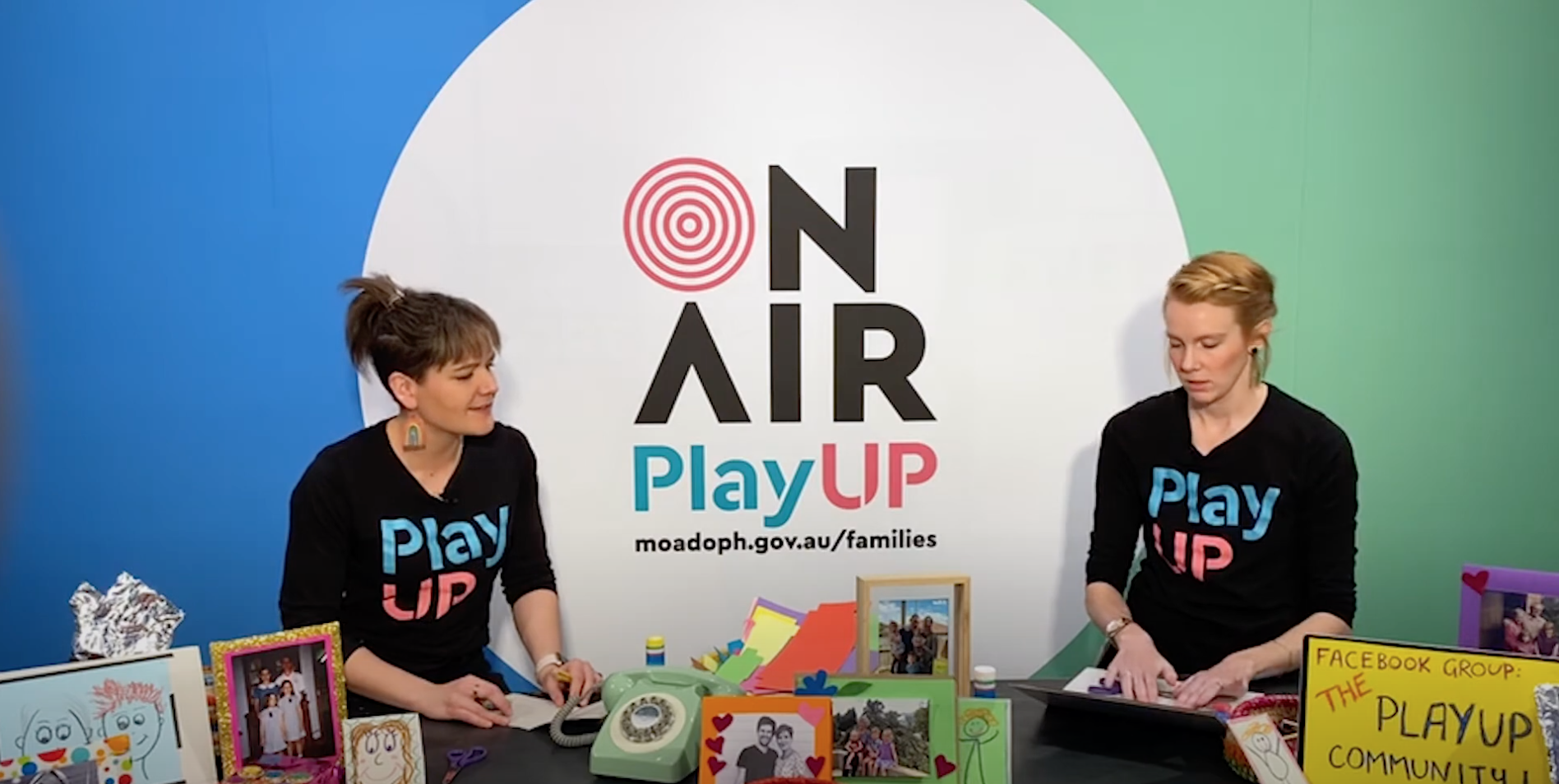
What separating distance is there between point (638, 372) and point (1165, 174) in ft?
4.27

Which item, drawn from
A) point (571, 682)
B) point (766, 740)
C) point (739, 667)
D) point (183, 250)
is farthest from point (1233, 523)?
point (183, 250)

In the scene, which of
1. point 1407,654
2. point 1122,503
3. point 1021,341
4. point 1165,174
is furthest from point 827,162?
point 1407,654

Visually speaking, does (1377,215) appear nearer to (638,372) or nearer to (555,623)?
(638,372)

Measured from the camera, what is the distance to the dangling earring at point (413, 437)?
6.64 feet

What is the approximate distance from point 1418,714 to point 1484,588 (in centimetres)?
31

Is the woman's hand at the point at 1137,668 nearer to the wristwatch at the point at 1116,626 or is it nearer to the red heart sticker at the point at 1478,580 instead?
the wristwatch at the point at 1116,626

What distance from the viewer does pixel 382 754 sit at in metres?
1.43

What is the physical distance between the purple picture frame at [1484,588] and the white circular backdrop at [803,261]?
0.99 metres

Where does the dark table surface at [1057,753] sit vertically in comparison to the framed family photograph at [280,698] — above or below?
below

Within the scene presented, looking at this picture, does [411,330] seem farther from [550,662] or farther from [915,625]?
[915,625]

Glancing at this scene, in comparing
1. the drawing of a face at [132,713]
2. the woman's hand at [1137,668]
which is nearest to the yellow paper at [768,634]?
the woman's hand at [1137,668]

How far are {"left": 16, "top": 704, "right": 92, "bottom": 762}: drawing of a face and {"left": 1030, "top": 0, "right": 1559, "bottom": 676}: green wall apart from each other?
225 centimetres

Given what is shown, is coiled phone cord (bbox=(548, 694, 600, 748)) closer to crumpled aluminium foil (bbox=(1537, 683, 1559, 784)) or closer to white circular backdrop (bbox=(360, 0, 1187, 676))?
white circular backdrop (bbox=(360, 0, 1187, 676))

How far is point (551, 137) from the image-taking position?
2.39 meters
